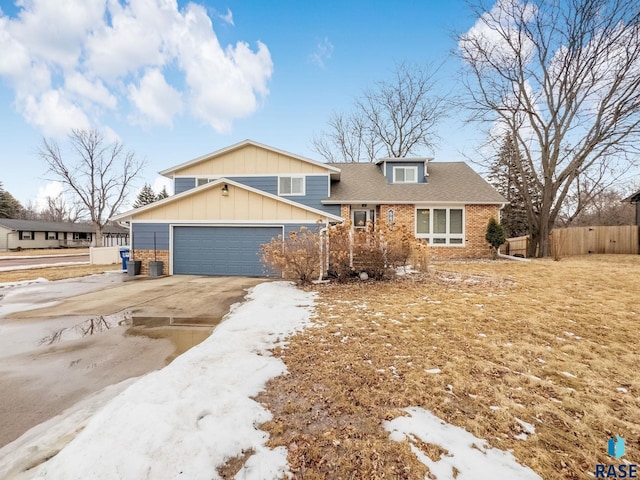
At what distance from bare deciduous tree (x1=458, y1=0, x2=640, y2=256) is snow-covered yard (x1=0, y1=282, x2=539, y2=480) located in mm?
16270

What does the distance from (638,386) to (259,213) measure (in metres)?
9.99

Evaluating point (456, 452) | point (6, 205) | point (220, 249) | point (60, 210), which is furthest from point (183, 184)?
point (60, 210)

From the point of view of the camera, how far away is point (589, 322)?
452 centimetres

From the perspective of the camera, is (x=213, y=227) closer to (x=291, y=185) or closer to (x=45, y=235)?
(x=291, y=185)

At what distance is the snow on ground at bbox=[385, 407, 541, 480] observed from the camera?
173cm

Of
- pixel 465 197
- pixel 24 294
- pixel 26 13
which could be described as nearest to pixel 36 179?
pixel 26 13

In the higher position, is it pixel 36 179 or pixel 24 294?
pixel 36 179

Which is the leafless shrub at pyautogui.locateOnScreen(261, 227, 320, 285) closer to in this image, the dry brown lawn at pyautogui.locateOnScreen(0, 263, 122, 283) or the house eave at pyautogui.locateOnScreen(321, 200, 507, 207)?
the house eave at pyautogui.locateOnScreen(321, 200, 507, 207)

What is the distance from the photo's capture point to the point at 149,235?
11164 mm

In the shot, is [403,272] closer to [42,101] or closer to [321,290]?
[321,290]

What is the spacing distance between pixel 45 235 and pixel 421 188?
47.0 meters

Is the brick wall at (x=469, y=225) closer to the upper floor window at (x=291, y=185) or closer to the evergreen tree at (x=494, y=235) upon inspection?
the evergreen tree at (x=494, y=235)

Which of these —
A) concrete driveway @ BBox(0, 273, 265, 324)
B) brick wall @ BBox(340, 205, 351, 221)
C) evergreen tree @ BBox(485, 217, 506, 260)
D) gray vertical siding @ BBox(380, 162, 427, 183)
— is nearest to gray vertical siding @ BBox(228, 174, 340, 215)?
brick wall @ BBox(340, 205, 351, 221)

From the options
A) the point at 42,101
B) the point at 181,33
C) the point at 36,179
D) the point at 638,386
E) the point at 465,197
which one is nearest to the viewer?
the point at 638,386
